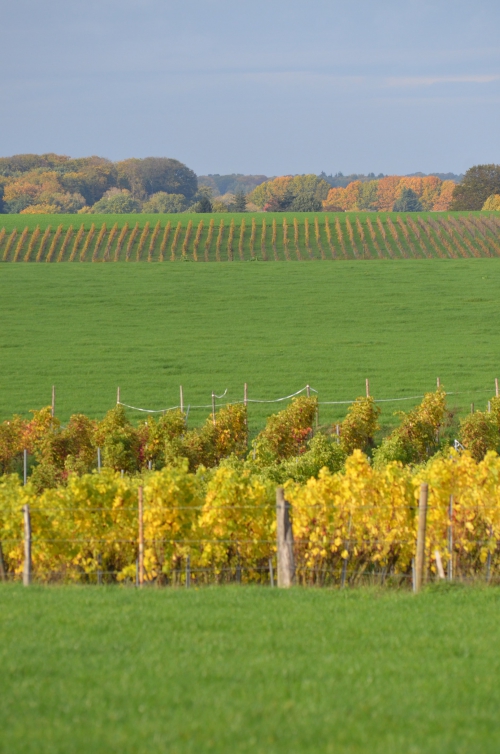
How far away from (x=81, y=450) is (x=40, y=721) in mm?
19281

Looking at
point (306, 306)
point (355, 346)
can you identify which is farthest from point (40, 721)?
point (306, 306)

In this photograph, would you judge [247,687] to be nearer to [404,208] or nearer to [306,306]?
[306,306]

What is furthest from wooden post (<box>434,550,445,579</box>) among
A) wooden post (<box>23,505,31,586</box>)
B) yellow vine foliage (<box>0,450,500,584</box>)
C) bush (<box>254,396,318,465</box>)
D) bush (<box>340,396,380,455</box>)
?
bush (<box>340,396,380,455</box>)

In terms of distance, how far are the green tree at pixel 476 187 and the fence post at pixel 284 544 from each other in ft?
320

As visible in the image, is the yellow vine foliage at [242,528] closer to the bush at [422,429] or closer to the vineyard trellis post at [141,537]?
the vineyard trellis post at [141,537]

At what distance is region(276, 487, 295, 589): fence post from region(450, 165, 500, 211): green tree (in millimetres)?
97581

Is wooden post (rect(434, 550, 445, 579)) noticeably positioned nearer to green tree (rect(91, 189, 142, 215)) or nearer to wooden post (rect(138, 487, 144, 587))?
wooden post (rect(138, 487, 144, 587))

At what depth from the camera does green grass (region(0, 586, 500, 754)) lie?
5.74 meters

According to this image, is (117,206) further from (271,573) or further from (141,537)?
(271,573)

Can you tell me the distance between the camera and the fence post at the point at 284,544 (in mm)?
11398

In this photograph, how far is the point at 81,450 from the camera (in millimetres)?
24953

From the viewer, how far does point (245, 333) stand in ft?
147

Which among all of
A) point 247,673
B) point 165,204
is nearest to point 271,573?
point 247,673

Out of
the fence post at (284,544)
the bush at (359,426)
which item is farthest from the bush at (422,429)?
Result: the fence post at (284,544)
